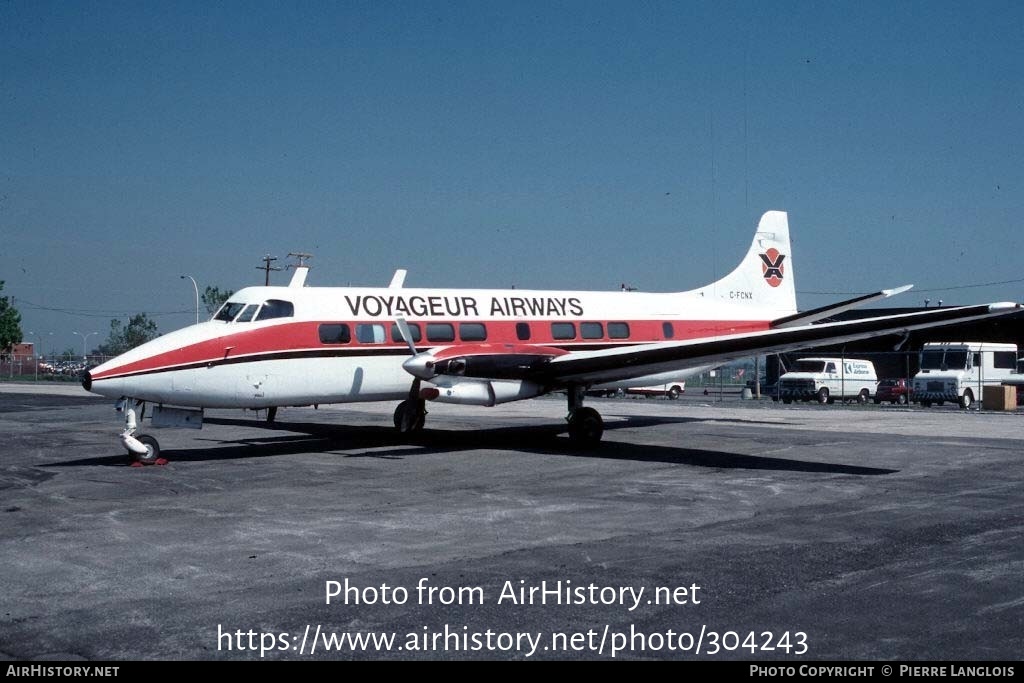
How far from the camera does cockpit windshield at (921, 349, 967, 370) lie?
148ft

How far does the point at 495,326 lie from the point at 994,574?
14.3 m

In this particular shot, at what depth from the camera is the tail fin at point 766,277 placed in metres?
26.5

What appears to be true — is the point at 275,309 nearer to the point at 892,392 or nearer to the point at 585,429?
the point at 585,429

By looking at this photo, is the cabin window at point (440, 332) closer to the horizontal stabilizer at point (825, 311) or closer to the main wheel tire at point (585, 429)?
the main wheel tire at point (585, 429)

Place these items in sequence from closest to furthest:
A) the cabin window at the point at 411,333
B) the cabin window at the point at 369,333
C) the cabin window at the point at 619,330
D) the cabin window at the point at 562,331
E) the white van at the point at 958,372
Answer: the cabin window at the point at 369,333, the cabin window at the point at 411,333, the cabin window at the point at 562,331, the cabin window at the point at 619,330, the white van at the point at 958,372

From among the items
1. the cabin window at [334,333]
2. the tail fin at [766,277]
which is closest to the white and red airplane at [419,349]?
the cabin window at [334,333]

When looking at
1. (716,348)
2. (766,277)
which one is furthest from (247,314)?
(766,277)

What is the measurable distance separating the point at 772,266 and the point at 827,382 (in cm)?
2341

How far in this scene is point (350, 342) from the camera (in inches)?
769

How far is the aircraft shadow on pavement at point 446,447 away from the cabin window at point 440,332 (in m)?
2.37

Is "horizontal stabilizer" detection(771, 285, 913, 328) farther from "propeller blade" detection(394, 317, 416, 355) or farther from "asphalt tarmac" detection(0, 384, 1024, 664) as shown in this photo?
"propeller blade" detection(394, 317, 416, 355)

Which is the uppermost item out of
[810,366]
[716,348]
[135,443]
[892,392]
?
[716,348]

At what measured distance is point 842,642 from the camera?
20.7 feet

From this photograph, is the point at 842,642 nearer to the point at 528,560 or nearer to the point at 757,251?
the point at 528,560
